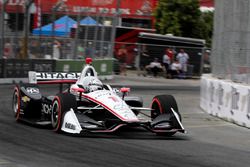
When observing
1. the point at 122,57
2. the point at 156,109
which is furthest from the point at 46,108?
the point at 122,57

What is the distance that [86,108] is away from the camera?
39.9 feet

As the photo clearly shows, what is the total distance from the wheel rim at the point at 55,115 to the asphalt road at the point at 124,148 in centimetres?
20

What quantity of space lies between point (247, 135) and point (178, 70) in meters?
20.4

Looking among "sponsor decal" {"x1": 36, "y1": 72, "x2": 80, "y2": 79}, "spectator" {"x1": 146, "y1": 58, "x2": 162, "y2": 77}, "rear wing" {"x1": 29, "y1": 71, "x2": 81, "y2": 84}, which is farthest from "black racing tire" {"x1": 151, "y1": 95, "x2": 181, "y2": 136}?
"spectator" {"x1": 146, "y1": 58, "x2": 162, "y2": 77}

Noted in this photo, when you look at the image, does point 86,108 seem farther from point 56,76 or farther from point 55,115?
point 56,76

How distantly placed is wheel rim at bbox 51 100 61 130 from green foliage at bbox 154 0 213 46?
92.5 ft

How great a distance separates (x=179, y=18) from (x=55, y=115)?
28.8 meters

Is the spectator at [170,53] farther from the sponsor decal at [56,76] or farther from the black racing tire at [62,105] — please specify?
the black racing tire at [62,105]

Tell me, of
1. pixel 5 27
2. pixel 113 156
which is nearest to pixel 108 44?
pixel 5 27

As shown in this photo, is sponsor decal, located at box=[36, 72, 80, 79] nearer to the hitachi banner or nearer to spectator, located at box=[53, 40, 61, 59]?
the hitachi banner

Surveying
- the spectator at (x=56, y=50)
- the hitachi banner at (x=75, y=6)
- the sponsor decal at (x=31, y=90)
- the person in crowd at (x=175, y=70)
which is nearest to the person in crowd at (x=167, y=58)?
the person in crowd at (x=175, y=70)

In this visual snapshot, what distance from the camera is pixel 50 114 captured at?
12633mm

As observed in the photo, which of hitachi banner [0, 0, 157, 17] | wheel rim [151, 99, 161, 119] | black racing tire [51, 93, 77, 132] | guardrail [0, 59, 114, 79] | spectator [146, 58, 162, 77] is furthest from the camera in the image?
spectator [146, 58, 162, 77]

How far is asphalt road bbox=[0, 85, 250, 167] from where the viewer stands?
29.7 feet
